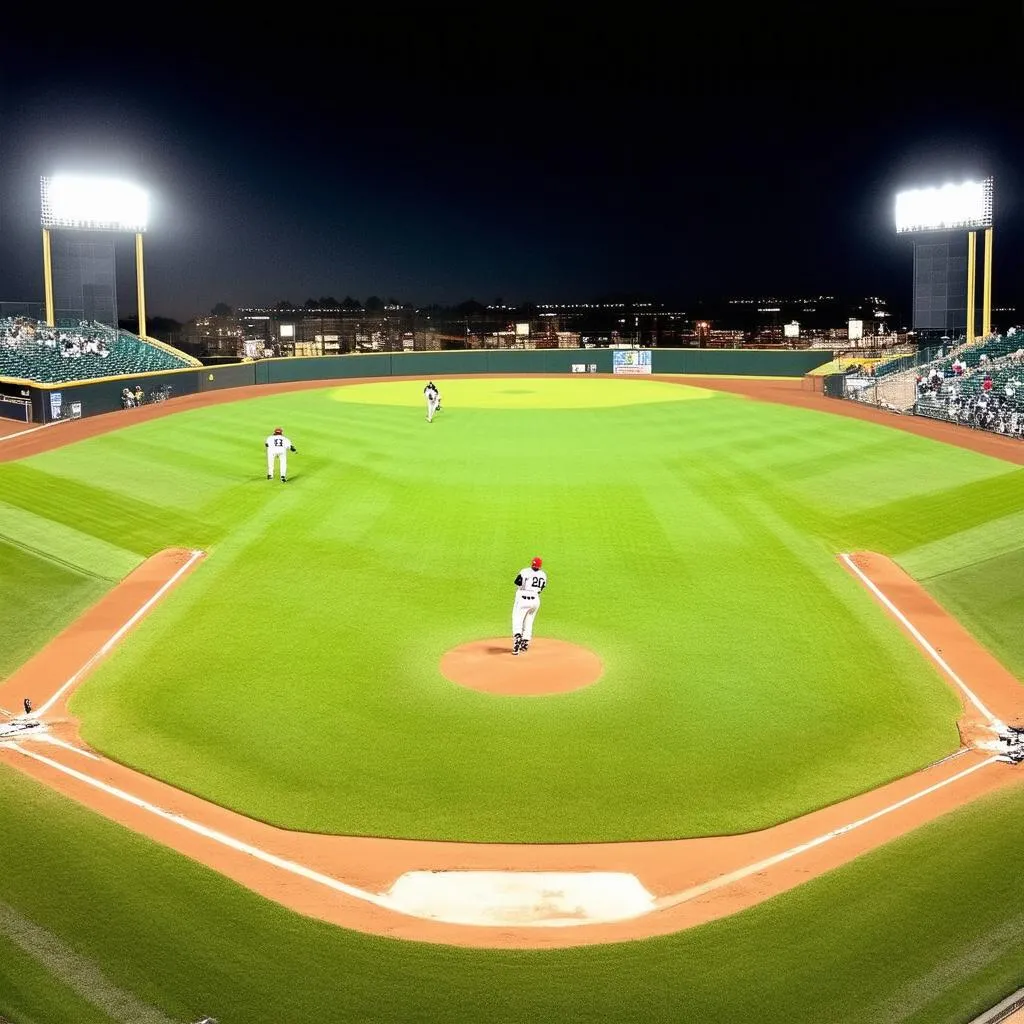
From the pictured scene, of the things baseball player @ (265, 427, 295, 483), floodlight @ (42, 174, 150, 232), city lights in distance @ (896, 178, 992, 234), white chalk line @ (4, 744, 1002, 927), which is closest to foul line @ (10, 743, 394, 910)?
white chalk line @ (4, 744, 1002, 927)

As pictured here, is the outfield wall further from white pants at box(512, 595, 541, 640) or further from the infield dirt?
the infield dirt

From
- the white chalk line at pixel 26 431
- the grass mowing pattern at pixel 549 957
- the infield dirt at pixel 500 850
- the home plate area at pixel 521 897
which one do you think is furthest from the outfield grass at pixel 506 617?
the white chalk line at pixel 26 431

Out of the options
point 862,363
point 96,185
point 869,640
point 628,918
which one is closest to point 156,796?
point 628,918

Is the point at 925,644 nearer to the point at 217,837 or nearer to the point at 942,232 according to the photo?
the point at 217,837

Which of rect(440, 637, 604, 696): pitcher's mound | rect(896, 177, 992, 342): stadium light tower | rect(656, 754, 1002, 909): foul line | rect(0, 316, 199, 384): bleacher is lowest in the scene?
rect(656, 754, 1002, 909): foul line

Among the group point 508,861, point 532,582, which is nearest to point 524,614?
point 532,582

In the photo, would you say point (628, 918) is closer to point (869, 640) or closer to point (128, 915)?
point (128, 915)

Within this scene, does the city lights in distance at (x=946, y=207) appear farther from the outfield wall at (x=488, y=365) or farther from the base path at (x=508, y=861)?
the base path at (x=508, y=861)
